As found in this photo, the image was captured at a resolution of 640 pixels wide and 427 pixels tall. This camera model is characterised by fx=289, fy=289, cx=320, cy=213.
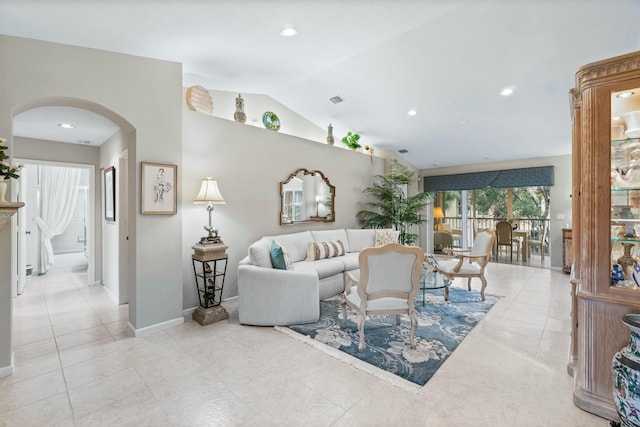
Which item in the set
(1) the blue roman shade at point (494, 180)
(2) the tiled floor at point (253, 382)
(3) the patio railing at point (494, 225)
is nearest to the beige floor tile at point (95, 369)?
(2) the tiled floor at point (253, 382)

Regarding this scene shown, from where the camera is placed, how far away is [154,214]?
9.96 feet

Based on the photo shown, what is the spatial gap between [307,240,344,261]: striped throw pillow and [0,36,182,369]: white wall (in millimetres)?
1864

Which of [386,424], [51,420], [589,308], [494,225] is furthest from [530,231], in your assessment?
[51,420]

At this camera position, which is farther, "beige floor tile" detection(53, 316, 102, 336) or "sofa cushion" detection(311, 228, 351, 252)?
"sofa cushion" detection(311, 228, 351, 252)

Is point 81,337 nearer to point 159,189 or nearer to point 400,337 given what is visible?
point 159,189

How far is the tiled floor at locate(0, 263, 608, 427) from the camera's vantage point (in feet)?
5.87

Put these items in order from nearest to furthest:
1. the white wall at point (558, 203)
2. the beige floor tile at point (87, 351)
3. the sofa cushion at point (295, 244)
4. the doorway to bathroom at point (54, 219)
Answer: the beige floor tile at point (87, 351)
the sofa cushion at point (295, 244)
the doorway to bathroom at point (54, 219)
the white wall at point (558, 203)

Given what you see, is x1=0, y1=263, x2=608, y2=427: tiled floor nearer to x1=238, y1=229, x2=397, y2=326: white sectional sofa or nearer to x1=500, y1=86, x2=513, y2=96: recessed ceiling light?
x1=238, y1=229, x2=397, y2=326: white sectional sofa

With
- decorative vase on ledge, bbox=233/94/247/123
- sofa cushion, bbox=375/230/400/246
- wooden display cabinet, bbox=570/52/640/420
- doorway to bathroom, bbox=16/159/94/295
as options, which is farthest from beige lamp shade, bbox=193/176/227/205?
wooden display cabinet, bbox=570/52/640/420

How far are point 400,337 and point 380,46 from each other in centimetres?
319

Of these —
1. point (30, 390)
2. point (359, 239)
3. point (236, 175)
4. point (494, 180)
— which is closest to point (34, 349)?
point (30, 390)

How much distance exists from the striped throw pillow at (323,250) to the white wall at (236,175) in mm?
586

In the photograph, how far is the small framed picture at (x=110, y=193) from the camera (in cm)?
417

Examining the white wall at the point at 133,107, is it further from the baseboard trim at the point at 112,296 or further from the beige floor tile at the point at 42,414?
the baseboard trim at the point at 112,296
